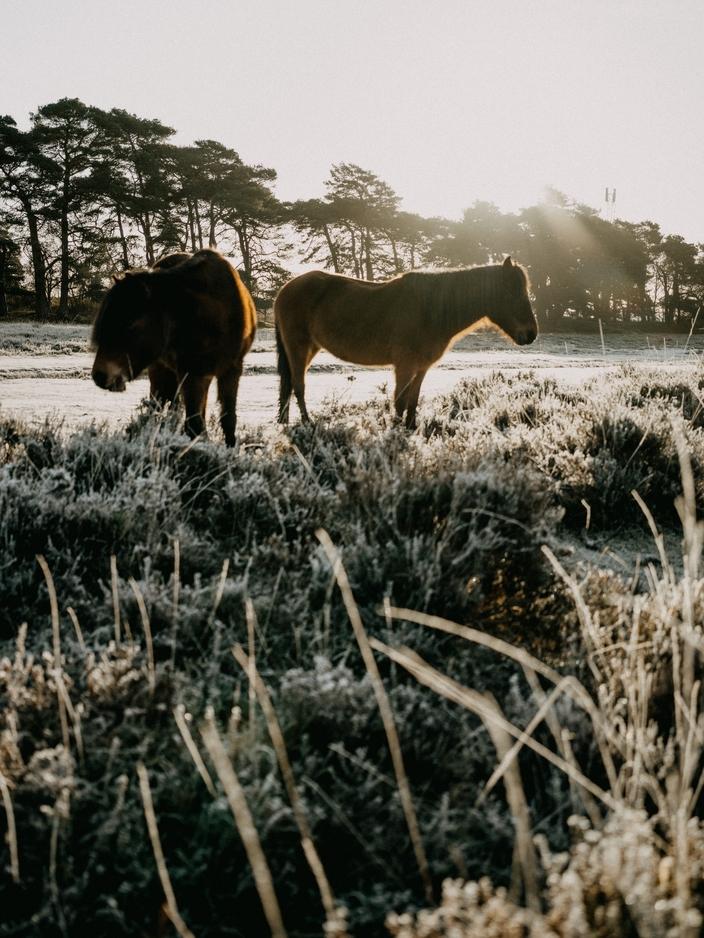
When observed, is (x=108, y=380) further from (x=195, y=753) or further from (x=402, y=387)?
(x=195, y=753)

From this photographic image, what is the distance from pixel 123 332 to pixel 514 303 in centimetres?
478

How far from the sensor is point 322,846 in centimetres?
161

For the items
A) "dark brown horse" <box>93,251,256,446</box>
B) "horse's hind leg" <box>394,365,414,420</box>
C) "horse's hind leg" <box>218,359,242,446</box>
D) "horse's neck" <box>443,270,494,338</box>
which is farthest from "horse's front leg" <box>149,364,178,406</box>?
"horse's neck" <box>443,270,494,338</box>

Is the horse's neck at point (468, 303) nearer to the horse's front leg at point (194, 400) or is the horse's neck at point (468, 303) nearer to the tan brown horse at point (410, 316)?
the tan brown horse at point (410, 316)

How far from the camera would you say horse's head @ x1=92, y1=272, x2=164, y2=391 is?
187 inches

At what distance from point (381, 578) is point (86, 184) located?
Answer: 39677mm

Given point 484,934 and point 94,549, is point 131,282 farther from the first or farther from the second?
point 484,934

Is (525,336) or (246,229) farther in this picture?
(246,229)

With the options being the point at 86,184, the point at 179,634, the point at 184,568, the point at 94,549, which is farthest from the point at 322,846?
the point at 86,184

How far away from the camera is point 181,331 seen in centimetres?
529

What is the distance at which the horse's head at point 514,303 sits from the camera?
772 centimetres

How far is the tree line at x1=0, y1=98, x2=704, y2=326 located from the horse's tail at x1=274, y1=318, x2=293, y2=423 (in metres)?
27.0

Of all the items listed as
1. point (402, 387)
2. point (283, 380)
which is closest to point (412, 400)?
point (402, 387)

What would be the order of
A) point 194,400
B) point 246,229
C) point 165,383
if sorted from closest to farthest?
1. point 194,400
2. point 165,383
3. point 246,229
